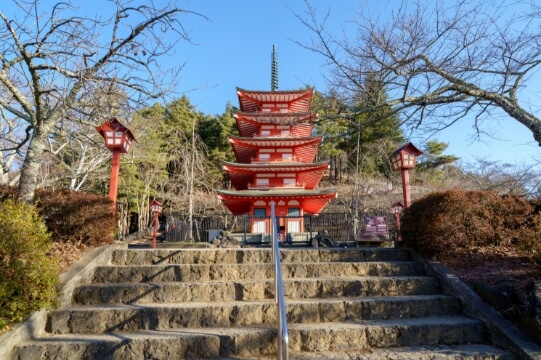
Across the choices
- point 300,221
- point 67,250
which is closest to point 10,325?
point 67,250

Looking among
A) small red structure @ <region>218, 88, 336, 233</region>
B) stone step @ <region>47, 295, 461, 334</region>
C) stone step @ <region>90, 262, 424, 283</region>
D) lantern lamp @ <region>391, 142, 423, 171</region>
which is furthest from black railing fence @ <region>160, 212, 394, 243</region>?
stone step @ <region>47, 295, 461, 334</region>

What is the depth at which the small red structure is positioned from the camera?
16.2m

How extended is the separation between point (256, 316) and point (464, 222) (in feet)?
11.5

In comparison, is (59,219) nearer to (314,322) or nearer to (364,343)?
(314,322)

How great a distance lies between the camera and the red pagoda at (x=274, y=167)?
53.3 ft

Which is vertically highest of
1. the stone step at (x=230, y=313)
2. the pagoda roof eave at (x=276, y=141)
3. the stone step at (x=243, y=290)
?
the pagoda roof eave at (x=276, y=141)

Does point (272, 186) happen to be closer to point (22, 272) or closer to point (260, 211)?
point (260, 211)

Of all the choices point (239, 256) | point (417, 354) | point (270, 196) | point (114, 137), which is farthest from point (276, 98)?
point (417, 354)

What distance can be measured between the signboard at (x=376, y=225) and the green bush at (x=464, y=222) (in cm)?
672

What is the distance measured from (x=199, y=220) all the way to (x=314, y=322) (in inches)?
741

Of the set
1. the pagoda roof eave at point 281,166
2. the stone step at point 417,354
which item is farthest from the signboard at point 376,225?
the stone step at point 417,354

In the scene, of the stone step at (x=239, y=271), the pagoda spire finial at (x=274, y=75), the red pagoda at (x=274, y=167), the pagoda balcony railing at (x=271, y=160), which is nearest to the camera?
the stone step at (x=239, y=271)

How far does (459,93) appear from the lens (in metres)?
5.29

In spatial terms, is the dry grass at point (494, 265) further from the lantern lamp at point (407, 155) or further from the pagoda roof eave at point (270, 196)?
the pagoda roof eave at point (270, 196)
